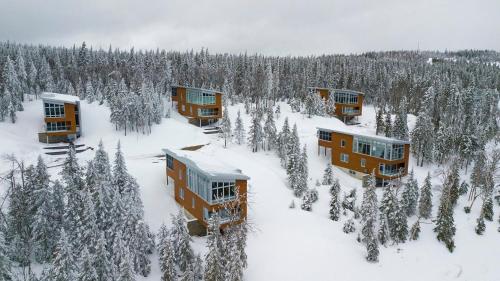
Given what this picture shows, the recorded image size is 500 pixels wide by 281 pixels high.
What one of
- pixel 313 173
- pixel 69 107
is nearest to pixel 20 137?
pixel 69 107

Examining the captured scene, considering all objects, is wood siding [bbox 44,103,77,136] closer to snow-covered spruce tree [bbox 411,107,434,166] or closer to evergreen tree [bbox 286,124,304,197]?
evergreen tree [bbox 286,124,304,197]

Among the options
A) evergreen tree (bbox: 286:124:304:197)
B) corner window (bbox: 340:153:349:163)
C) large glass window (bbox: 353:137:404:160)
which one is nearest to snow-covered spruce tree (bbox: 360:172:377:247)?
evergreen tree (bbox: 286:124:304:197)

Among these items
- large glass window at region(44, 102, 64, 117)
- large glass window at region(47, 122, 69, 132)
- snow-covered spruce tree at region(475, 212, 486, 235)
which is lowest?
snow-covered spruce tree at region(475, 212, 486, 235)

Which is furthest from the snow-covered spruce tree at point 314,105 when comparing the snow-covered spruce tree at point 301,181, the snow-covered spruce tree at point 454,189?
the snow-covered spruce tree at point 454,189

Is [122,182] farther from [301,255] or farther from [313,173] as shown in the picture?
[313,173]

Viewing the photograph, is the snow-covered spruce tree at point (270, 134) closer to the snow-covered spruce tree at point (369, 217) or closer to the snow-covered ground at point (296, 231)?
the snow-covered ground at point (296, 231)

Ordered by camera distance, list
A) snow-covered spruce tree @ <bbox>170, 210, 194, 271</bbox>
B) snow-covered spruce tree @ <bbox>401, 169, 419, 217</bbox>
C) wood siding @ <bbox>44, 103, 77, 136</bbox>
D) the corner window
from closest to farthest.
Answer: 1. snow-covered spruce tree @ <bbox>170, 210, 194, 271</bbox>
2. snow-covered spruce tree @ <bbox>401, 169, 419, 217</bbox>
3. the corner window
4. wood siding @ <bbox>44, 103, 77, 136</bbox>
